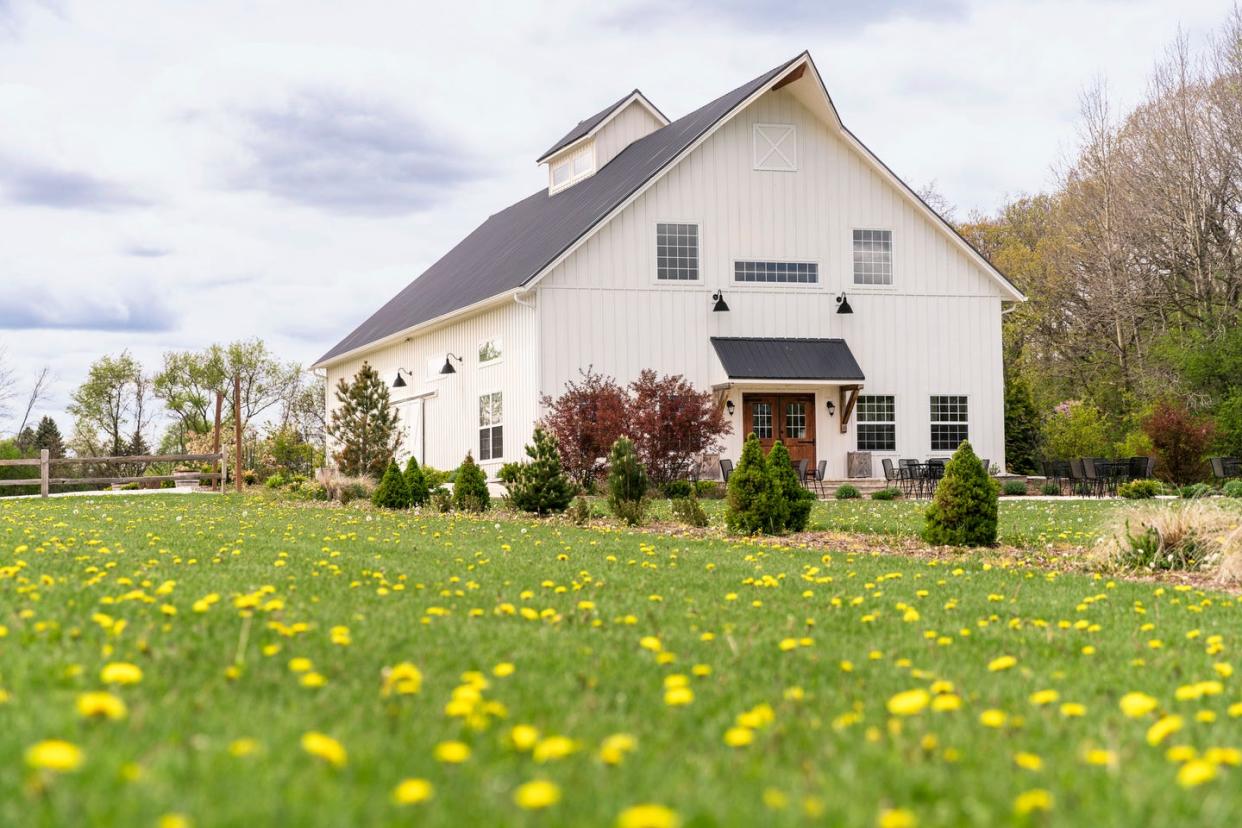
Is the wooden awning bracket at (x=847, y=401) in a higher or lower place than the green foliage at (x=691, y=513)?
higher

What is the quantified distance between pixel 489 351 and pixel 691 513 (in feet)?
47.2

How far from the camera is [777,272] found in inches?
1092

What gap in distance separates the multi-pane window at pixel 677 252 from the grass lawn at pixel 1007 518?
279 inches

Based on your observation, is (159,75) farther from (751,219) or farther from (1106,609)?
(1106,609)

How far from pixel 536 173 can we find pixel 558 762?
3666cm

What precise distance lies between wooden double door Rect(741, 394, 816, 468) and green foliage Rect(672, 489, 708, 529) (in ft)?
39.9

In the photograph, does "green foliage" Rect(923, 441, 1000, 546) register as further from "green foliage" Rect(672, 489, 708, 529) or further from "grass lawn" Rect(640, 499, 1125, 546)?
"green foliage" Rect(672, 489, 708, 529)

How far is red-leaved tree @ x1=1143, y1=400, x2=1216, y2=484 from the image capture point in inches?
1027

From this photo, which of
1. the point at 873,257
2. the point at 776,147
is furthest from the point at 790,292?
the point at 776,147

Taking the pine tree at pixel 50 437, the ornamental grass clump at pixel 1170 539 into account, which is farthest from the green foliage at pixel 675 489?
the pine tree at pixel 50 437

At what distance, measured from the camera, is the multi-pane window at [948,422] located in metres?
28.5

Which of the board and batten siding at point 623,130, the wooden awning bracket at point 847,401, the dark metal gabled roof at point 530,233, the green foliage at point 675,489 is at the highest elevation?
the board and batten siding at point 623,130

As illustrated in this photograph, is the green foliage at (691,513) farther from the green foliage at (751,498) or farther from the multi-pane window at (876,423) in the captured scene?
the multi-pane window at (876,423)

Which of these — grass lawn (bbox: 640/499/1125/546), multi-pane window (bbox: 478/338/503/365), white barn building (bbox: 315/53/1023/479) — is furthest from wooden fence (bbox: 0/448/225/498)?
grass lawn (bbox: 640/499/1125/546)
